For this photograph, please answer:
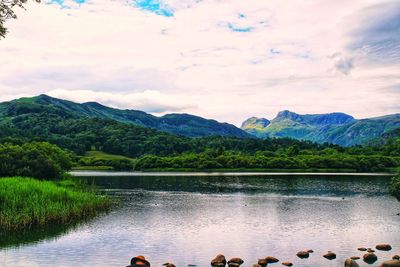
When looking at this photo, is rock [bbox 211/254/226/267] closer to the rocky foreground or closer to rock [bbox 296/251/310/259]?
the rocky foreground

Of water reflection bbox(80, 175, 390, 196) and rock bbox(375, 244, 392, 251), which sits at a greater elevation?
water reflection bbox(80, 175, 390, 196)

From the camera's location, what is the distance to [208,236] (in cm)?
5628

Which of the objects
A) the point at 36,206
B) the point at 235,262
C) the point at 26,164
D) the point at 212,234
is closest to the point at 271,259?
the point at 235,262

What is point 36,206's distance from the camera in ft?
196

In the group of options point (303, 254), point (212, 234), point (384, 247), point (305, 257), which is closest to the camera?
point (305, 257)

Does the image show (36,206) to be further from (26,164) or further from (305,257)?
(305,257)

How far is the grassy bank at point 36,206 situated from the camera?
183ft

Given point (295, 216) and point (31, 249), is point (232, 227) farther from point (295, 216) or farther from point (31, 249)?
point (31, 249)

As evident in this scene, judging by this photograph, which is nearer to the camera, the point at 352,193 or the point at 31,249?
the point at 31,249

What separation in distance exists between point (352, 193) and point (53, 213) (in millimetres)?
81625

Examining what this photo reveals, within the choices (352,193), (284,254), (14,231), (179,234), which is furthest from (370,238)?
(352,193)

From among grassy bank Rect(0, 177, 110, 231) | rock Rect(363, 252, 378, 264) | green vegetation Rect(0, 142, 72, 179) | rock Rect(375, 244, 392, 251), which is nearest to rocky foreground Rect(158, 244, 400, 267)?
rock Rect(363, 252, 378, 264)

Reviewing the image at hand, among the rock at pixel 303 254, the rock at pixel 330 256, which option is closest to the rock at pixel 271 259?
the rock at pixel 303 254

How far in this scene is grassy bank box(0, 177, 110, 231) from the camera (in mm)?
55688
